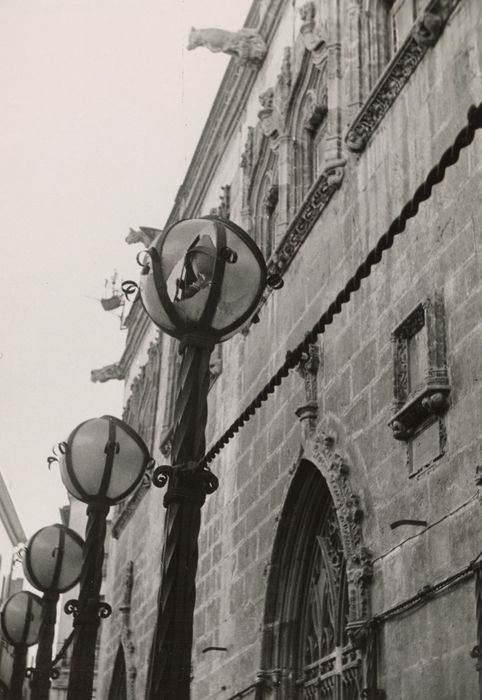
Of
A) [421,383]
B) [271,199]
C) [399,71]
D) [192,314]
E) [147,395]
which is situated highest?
[147,395]

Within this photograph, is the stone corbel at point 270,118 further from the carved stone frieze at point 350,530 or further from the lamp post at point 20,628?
the lamp post at point 20,628

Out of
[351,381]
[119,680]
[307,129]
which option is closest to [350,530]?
[351,381]

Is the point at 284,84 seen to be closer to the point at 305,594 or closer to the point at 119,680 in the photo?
the point at 305,594

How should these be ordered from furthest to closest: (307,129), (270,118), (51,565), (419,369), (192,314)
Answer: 1. (270,118)
2. (307,129)
3. (51,565)
4. (419,369)
5. (192,314)

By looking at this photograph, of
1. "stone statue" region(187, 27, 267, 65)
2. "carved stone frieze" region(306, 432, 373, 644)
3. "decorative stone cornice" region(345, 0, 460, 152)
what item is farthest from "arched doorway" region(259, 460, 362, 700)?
"stone statue" region(187, 27, 267, 65)

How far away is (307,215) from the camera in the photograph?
35.8ft

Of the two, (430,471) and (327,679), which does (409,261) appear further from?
(327,679)

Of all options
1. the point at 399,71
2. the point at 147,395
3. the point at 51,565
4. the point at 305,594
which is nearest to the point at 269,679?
the point at 305,594


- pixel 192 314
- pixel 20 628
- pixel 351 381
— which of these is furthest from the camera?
pixel 20 628

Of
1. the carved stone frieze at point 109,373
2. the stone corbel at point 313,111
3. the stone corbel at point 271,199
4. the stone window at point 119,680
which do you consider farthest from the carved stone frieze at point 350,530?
the carved stone frieze at point 109,373

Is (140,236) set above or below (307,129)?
above

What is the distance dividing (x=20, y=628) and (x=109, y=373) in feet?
46.0

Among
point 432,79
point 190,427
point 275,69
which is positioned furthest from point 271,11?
point 190,427

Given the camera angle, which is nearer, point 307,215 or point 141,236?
point 307,215
